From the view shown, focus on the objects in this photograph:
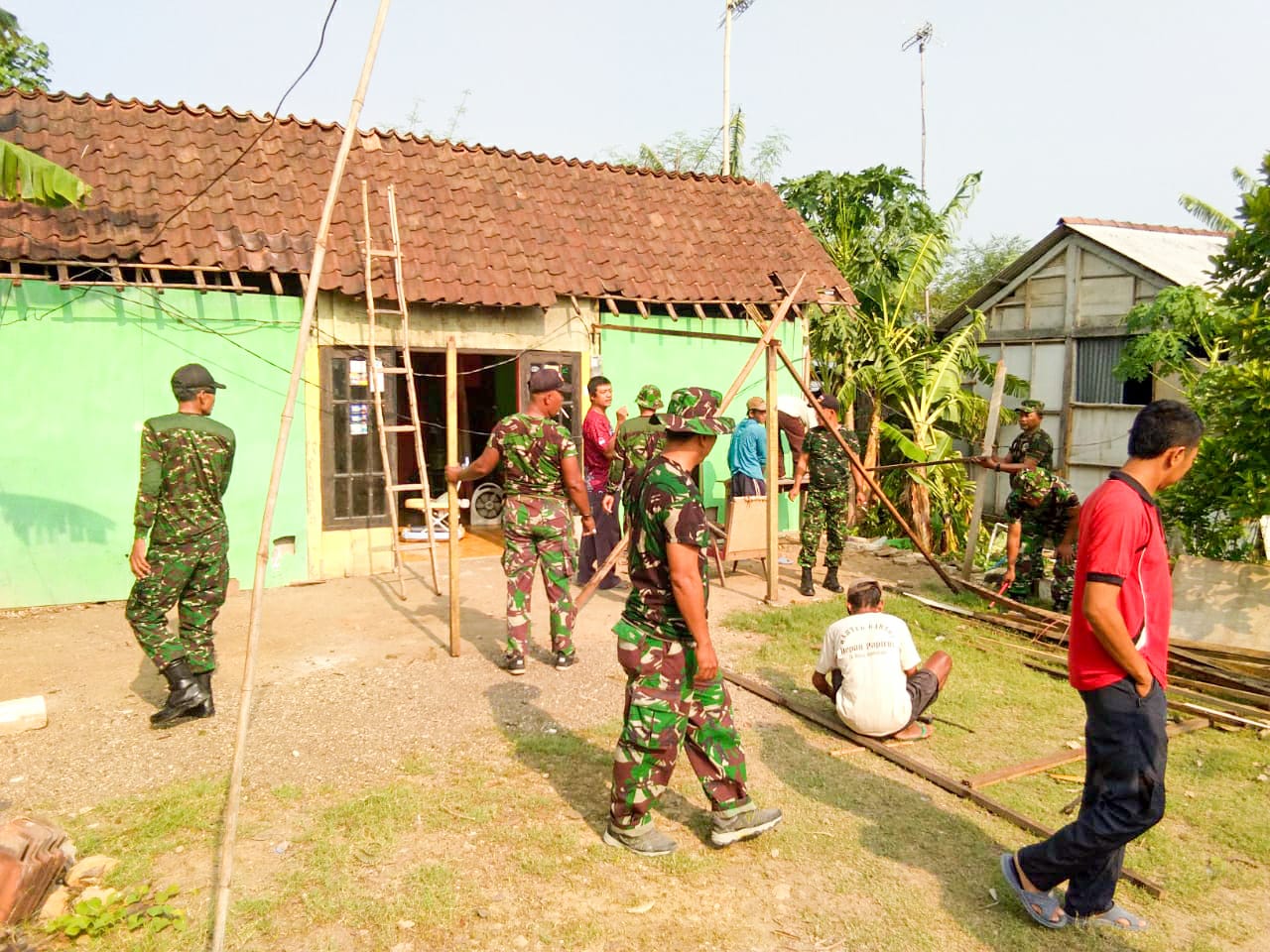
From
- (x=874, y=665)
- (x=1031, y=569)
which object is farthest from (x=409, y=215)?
(x=1031, y=569)

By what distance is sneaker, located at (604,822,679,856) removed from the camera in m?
4.06

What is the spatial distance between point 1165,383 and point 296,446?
40.9 feet

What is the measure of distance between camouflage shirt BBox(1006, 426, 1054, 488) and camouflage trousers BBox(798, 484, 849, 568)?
1.62 metres

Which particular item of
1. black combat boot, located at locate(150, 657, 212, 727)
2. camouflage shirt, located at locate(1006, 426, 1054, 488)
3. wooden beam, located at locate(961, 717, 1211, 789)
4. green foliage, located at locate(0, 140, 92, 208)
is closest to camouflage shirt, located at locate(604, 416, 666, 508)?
camouflage shirt, located at locate(1006, 426, 1054, 488)

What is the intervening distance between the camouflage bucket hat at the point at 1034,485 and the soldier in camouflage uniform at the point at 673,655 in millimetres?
5341

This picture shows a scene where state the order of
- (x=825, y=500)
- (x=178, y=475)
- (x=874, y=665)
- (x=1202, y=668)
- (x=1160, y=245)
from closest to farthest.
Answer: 1. (x=874, y=665)
2. (x=178, y=475)
3. (x=1202, y=668)
4. (x=825, y=500)
5. (x=1160, y=245)

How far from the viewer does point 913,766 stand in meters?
5.00

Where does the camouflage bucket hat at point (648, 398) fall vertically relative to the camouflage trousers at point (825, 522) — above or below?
above

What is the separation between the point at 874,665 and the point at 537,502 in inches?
98.6

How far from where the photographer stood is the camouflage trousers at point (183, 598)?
209 inches

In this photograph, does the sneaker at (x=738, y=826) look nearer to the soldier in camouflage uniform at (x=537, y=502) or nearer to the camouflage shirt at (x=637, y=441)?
the soldier in camouflage uniform at (x=537, y=502)

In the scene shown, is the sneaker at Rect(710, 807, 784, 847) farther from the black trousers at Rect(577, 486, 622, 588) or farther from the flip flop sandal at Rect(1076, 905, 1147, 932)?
the black trousers at Rect(577, 486, 622, 588)

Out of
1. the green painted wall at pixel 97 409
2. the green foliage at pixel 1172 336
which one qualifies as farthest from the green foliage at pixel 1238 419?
the green painted wall at pixel 97 409

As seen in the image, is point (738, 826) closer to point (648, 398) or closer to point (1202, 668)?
point (1202, 668)
